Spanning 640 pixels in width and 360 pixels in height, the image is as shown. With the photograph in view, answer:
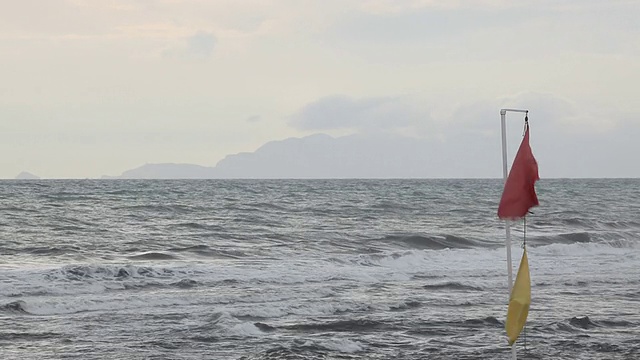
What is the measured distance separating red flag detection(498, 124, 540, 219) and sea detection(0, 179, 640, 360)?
488cm

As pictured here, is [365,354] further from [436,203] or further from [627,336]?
[436,203]

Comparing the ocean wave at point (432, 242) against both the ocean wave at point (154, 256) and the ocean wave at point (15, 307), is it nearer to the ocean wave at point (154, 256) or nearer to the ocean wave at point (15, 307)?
the ocean wave at point (154, 256)

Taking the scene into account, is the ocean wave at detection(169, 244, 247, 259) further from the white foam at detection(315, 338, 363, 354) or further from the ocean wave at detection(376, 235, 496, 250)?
the white foam at detection(315, 338, 363, 354)

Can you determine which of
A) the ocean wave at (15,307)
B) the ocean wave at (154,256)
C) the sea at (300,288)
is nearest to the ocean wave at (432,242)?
the sea at (300,288)

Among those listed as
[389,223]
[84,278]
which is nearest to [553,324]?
[84,278]

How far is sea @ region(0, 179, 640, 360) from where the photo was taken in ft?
42.1

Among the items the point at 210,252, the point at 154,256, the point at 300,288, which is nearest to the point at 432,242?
the point at 210,252

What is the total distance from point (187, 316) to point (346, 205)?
3662 cm

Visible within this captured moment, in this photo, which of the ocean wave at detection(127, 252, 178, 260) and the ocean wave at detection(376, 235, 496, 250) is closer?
the ocean wave at detection(127, 252, 178, 260)

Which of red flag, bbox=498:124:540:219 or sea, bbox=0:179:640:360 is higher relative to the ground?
red flag, bbox=498:124:540:219

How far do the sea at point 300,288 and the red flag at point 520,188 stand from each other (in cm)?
488

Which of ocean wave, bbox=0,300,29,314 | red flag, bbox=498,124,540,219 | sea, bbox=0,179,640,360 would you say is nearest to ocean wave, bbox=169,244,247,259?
sea, bbox=0,179,640,360

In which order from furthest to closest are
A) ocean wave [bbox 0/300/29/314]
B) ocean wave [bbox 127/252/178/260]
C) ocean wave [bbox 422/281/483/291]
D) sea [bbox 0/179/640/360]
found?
ocean wave [bbox 127/252/178/260], ocean wave [bbox 422/281/483/291], ocean wave [bbox 0/300/29/314], sea [bbox 0/179/640/360]

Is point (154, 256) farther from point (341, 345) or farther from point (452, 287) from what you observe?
point (341, 345)
